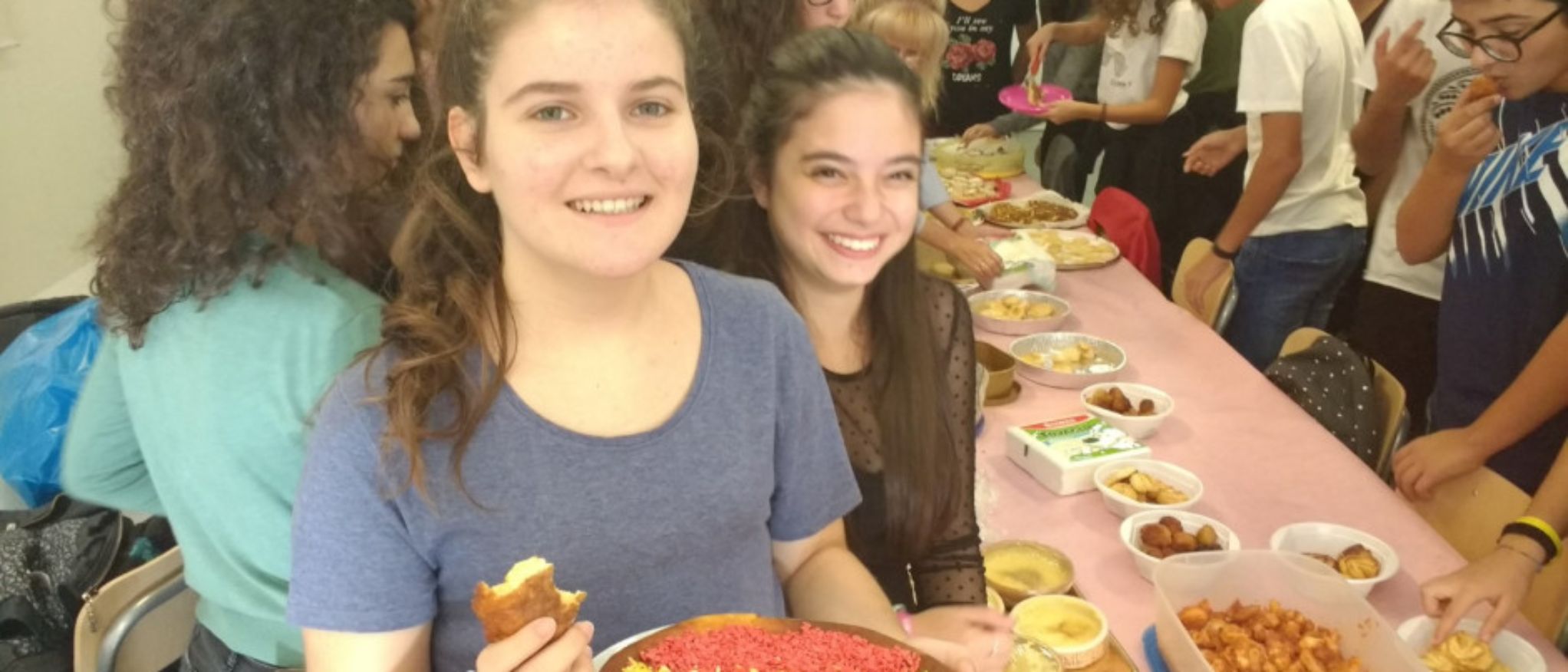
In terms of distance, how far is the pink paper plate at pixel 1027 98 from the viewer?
438 centimetres

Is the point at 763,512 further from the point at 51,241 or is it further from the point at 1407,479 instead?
the point at 51,241

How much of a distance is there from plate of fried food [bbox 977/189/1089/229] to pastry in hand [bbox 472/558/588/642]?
2.93 m

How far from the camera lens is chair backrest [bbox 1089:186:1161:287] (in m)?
3.48

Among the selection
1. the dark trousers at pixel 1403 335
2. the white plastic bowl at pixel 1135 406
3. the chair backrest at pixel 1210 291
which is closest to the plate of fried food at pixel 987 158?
the chair backrest at pixel 1210 291

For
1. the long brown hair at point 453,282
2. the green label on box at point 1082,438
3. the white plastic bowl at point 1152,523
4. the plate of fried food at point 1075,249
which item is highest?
the long brown hair at point 453,282

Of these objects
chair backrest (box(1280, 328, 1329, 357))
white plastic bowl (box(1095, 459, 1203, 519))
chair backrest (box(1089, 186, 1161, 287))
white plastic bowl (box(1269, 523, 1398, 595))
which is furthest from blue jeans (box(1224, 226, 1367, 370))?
white plastic bowl (box(1269, 523, 1398, 595))

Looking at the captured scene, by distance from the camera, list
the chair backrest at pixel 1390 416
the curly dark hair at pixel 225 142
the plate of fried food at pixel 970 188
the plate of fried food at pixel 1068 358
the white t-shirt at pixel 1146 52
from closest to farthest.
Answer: the curly dark hair at pixel 225 142, the chair backrest at pixel 1390 416, the plate of fried food at pixel 1068 358, the plate of fried food at pixel 970 188, the white t-shirt at pixel 1146 52

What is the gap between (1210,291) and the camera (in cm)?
327

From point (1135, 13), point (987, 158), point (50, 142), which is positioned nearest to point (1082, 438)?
point (987, 158)

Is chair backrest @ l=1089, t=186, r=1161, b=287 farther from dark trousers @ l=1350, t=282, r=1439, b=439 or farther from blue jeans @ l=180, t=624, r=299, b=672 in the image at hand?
blue jeans @ l=180, t=624, r=299, b=672

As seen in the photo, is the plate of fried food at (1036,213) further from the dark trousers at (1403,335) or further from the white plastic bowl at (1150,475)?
the white plastic bowl at (1150,475)

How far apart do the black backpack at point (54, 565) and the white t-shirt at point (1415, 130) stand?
3.02m

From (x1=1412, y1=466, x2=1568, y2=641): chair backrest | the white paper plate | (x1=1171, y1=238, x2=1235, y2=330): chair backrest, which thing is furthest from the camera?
(x1=1171, y1=238, x2=1235, y2=330): chair backrest

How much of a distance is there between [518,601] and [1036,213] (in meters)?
3.08
